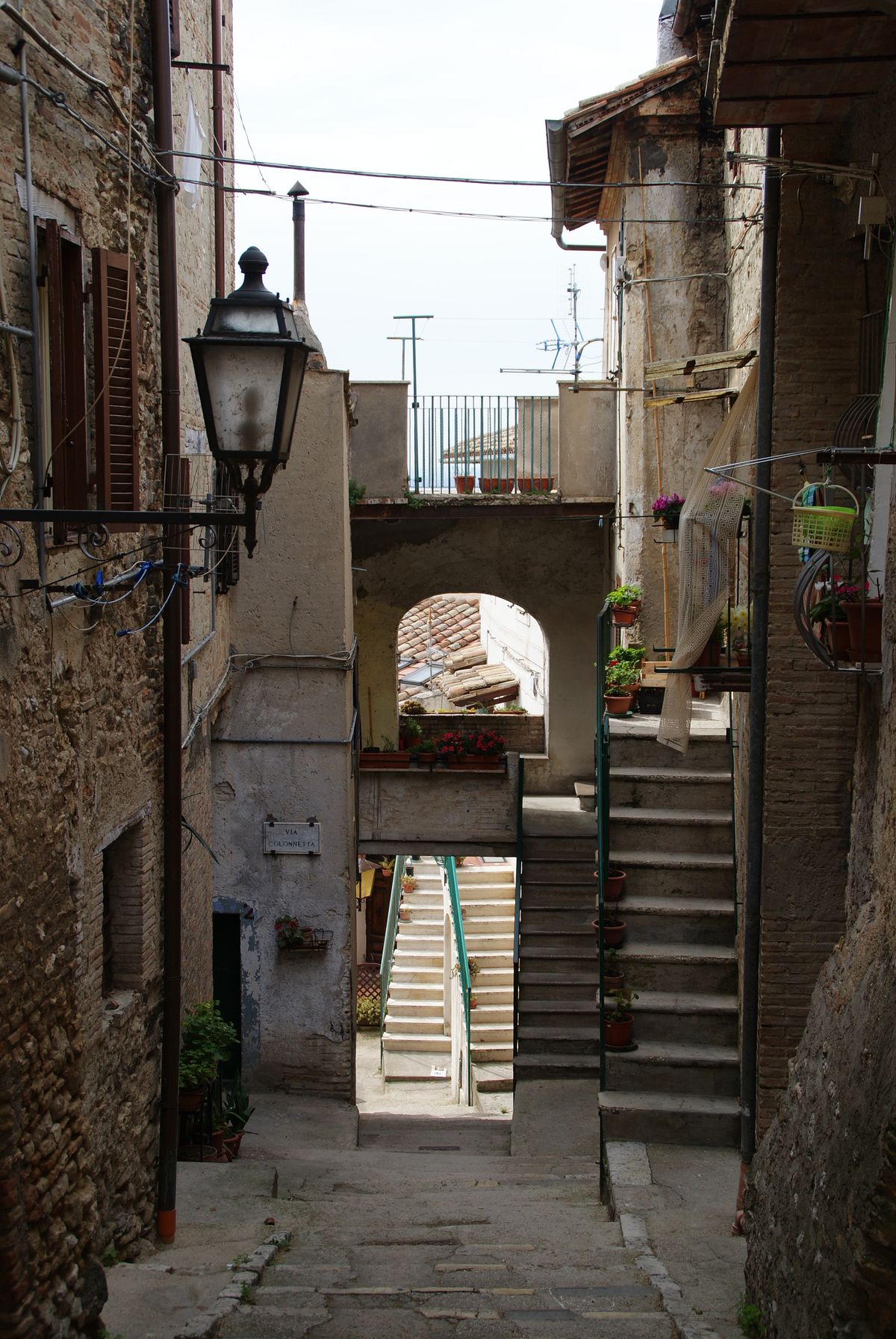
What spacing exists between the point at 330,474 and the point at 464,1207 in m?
6.74

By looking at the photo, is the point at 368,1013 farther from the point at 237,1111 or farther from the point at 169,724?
the point at 169,724

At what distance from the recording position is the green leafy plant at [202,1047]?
8773 millimetres

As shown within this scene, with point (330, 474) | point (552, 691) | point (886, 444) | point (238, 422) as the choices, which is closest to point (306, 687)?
point (330, 474)

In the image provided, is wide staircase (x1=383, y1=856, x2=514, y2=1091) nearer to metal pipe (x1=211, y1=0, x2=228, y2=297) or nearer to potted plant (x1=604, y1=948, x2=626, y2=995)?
potted plant (x1=604, y1=948, x2=626, y2=995)

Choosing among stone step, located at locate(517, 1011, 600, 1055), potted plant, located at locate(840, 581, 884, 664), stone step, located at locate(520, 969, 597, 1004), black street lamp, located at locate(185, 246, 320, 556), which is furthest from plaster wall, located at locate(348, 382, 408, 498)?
black street lamp, located at locate(185, 246, 320, 556)

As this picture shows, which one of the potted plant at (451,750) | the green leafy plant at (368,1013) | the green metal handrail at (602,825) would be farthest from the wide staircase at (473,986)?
the green metal handrail at (602,825)

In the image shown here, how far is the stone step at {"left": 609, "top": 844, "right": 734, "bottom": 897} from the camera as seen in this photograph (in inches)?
452

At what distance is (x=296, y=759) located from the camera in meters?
12.8

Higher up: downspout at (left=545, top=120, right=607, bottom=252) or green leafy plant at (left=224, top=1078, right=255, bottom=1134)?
downspout at (left=545, top=120, right=607, bottom=252)

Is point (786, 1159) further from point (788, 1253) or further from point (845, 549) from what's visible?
point (845, 549)

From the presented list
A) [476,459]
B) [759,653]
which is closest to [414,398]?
[476,459]

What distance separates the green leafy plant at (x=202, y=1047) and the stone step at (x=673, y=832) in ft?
13.9

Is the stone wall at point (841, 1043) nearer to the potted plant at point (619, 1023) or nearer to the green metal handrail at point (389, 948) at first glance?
the potted plant at point (619, 1023)

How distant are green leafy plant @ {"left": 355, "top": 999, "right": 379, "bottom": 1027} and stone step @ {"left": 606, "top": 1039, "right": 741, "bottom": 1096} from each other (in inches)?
365
